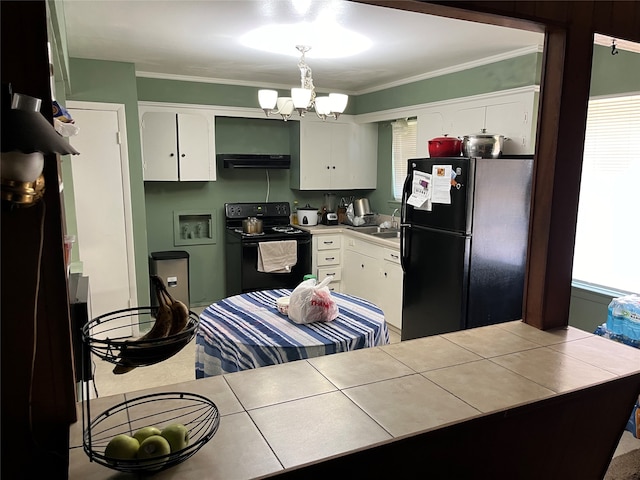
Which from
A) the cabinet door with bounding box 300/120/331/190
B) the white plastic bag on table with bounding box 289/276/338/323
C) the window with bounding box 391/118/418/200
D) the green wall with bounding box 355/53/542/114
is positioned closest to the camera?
the white plastic bag on table with bounding box 289/276/338/323

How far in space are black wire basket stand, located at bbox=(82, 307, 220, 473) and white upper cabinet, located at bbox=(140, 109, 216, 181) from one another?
3.75 metres

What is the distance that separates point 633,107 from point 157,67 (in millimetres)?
3874

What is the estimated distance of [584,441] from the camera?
1.47 metres

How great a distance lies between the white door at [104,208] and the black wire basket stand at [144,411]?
3.10m

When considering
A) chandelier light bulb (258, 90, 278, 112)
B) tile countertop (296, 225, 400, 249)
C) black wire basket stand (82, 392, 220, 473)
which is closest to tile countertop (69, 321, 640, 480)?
black wire basket stand (82, 392, 220, 473)

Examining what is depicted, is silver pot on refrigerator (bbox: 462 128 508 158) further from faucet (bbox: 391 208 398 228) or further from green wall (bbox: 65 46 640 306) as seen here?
faucet (bbox: 391 208 398 228)

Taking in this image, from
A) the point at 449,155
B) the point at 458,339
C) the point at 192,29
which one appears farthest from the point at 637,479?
the point at 192,29

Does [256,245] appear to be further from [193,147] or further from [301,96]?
[301,96]

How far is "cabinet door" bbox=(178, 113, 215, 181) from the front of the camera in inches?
184

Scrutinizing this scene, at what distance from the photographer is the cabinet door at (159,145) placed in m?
4.54

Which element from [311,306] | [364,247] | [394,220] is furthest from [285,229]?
[311,306]

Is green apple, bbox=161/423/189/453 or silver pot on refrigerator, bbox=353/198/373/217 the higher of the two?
silver pot on refrigerator, bbox=353/198/373/217

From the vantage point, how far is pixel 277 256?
4840 mm

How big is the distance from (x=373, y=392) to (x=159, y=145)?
3983 mm
